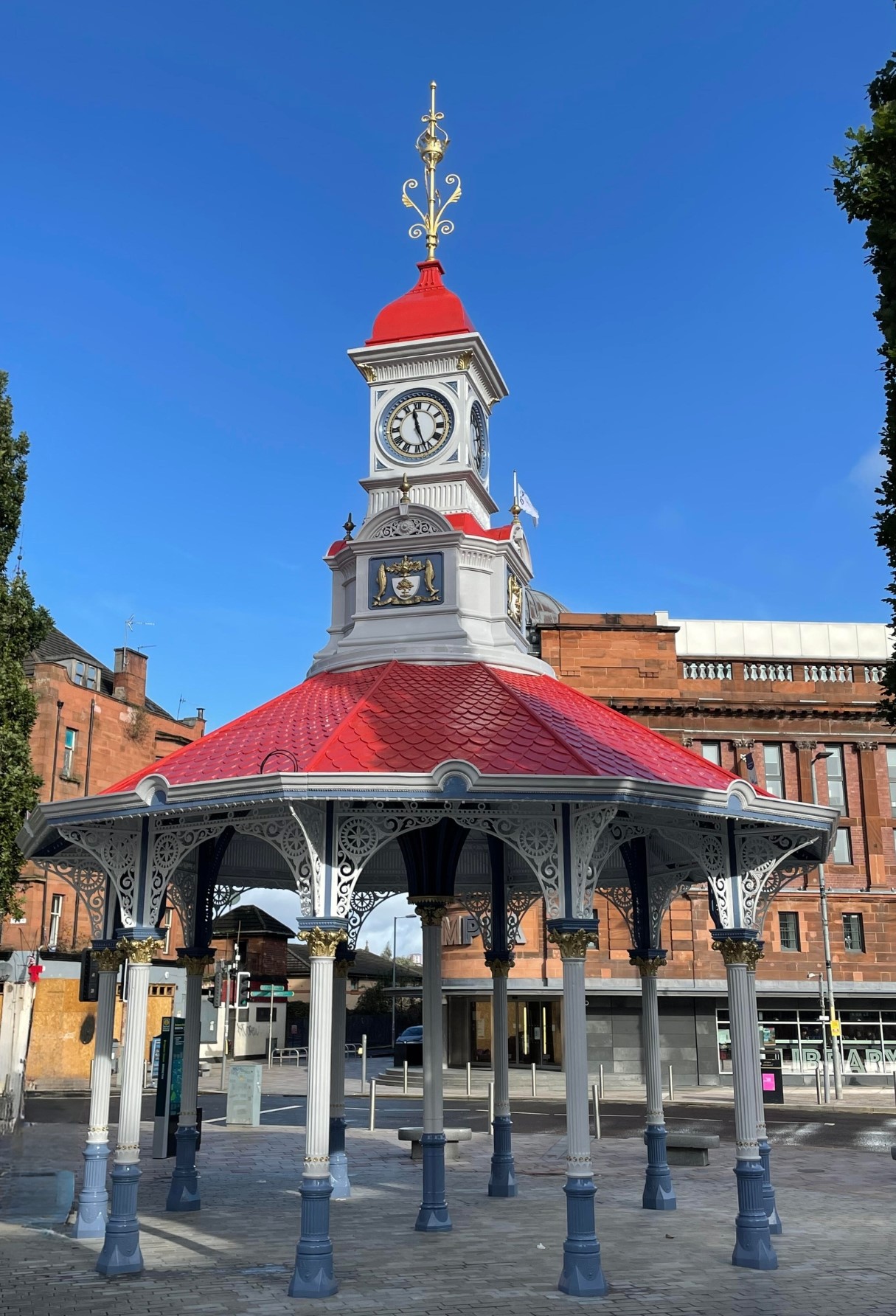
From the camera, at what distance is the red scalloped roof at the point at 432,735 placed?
46.8 ft

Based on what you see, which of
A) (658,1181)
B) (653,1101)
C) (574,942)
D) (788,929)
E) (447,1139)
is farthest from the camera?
(788,929)

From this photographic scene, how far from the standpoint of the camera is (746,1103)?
1471 cm

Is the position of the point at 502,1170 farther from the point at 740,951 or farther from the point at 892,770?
the point at 892,770

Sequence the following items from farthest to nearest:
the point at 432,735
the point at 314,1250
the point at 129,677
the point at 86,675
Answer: the point at 129,677, the point at 86,675, the point at 432,735, the point at 314,1250

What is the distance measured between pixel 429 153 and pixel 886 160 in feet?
37.4

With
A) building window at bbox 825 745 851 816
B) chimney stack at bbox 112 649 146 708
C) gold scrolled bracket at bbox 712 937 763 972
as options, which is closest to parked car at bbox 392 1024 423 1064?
chimney stack at bbox 112 649 146 708

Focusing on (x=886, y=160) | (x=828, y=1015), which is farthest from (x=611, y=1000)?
(x=886, y=160)

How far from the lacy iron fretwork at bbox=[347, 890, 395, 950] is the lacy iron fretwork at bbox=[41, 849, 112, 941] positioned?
11.7 feet

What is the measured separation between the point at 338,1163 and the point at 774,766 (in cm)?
3465

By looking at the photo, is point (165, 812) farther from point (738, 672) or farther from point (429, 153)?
point (738, 672)

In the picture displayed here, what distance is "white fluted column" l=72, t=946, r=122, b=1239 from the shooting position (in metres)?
15.3

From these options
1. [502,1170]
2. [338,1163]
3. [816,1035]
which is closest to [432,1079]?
[502,1170]

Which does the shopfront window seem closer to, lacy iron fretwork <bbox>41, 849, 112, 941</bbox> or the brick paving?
the brick paving

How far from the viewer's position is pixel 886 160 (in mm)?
12555
